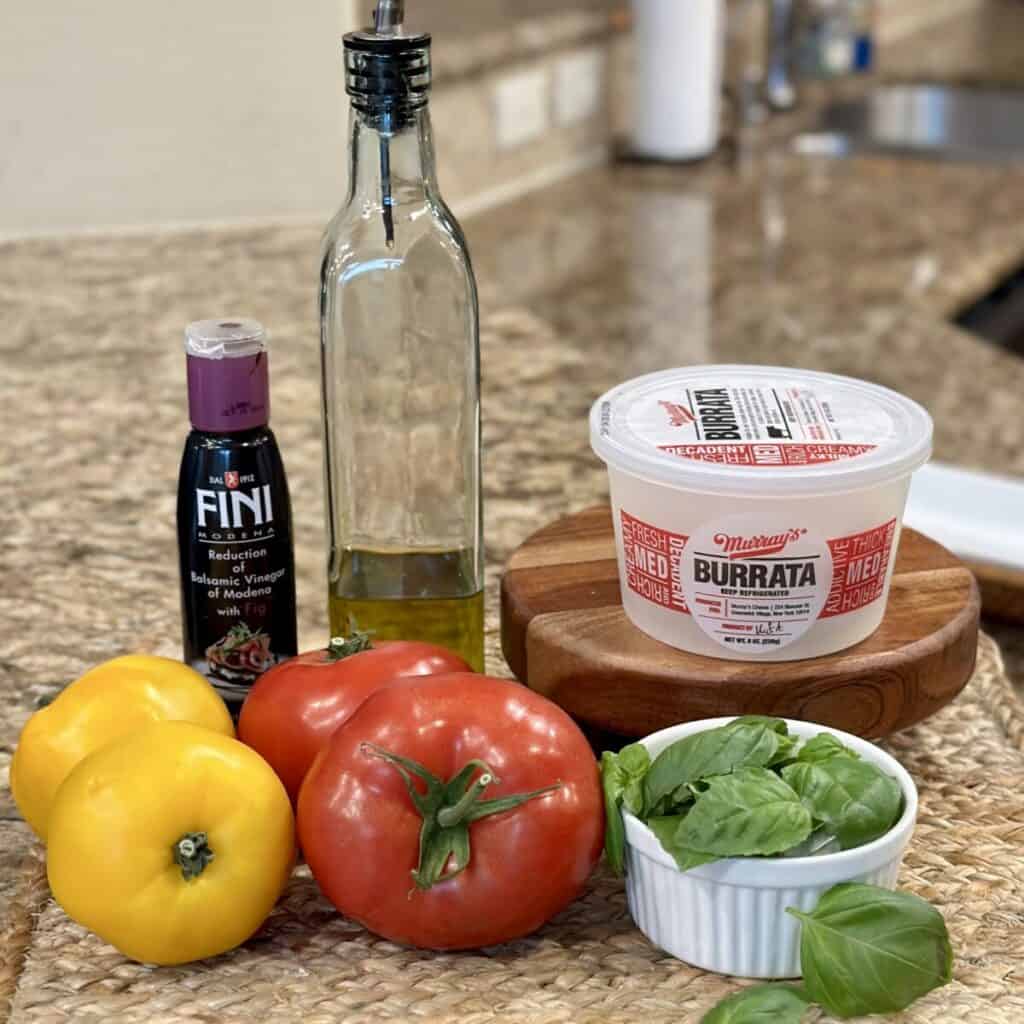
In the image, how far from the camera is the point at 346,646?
822 millimetres

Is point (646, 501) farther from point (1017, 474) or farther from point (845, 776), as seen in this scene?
point (1017, 474)

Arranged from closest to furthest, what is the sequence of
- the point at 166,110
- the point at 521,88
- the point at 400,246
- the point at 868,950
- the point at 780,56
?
the point at 868,950 < the point at 400,246 < the point at 166,110 < the point at 521,88 < the point at 780,56

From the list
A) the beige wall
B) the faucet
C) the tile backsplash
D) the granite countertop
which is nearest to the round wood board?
the granite countertop

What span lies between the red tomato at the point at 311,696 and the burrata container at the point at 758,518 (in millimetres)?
116

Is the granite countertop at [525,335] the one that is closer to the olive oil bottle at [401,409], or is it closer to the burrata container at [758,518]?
the olive oil bottle at [401,409]

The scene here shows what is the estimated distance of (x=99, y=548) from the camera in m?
1.21

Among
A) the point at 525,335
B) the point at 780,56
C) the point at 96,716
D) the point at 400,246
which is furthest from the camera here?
the point at 780,56

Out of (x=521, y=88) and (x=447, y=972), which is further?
(x=521, y=88)

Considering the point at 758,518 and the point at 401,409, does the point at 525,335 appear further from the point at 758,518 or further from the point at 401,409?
the point at 758,518

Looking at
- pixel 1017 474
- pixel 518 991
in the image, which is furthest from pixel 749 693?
pixel 1017 474

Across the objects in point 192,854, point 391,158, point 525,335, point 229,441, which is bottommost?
point 525,335

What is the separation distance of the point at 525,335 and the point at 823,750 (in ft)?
3.27

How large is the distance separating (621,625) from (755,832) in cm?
21

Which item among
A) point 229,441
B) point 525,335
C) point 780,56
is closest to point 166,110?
point 525,335
